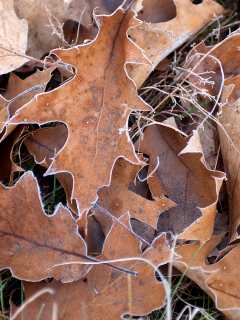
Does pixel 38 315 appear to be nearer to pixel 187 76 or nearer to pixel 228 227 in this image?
pixel 228 227

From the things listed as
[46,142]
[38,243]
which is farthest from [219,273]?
[46,142]

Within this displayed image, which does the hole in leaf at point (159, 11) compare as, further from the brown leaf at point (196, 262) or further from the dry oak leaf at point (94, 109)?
the brown leaf at point (196, 262)

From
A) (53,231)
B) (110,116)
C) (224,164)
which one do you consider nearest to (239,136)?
(224,164)

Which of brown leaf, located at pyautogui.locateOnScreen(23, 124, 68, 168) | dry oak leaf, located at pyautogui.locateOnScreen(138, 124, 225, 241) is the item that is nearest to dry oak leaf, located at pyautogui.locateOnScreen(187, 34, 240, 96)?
dry oak leaf, located at pyautogui.locateOnScreen(138, 124, 225, 241)

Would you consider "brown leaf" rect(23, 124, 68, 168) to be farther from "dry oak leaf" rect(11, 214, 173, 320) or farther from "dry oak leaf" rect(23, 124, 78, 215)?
"dry oak leaf" rect(11, 214, 173, 320)

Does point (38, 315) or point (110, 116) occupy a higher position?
point (110, 116)

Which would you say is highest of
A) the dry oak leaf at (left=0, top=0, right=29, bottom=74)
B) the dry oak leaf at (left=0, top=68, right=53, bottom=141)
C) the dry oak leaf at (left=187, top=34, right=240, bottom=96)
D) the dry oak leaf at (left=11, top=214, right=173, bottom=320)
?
the dry oak leaf at (left=187, top=34, right=240, bottom=96)
